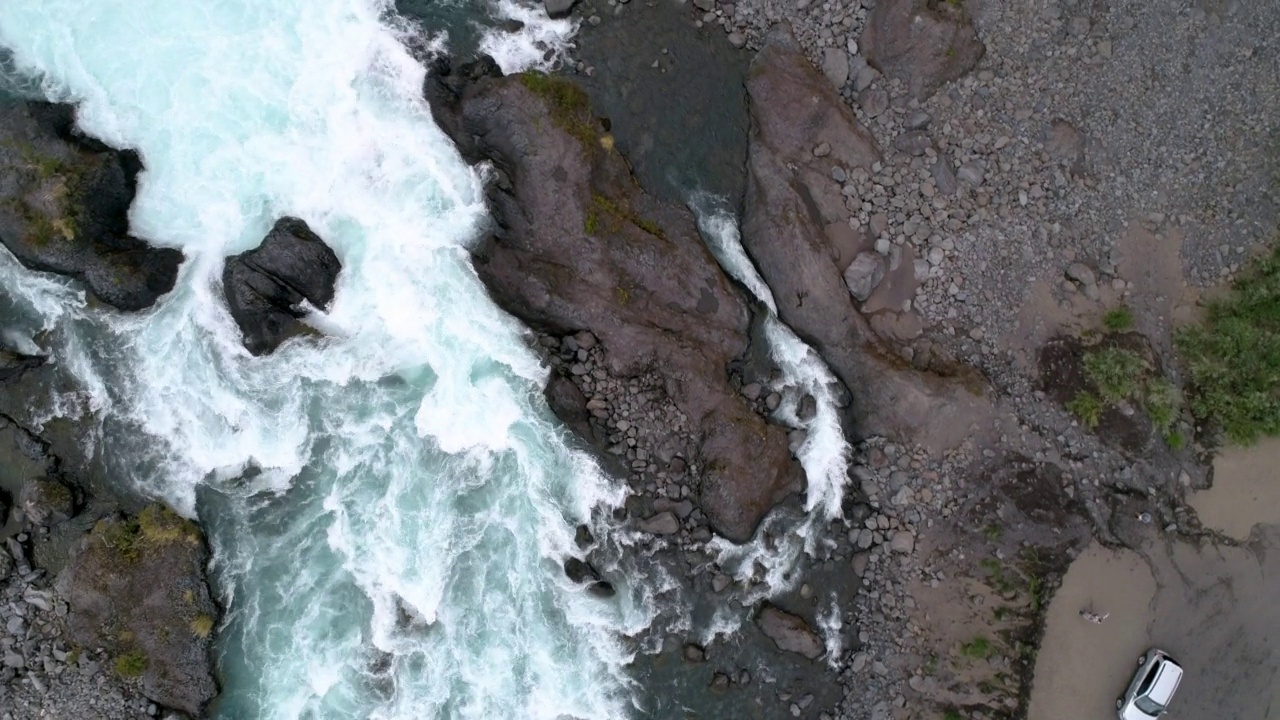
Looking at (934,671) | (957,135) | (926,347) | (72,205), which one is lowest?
(72,205)

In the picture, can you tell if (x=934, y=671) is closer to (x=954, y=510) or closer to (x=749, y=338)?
(x=954, y=510)

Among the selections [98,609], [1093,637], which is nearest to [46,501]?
[98,609]

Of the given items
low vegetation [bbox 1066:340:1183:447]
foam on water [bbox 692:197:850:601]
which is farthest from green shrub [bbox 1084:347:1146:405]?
foam on water [bbox 692:197:850:601]

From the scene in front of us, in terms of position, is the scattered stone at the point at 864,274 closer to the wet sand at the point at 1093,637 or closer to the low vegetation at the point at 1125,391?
the low vegetation at the point at 1125,391

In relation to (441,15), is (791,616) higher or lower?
lower

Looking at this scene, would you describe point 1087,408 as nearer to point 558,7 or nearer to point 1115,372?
point 1115,372

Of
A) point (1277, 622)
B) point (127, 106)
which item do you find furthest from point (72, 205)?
point (1277, 622)

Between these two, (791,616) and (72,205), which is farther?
(791,616)
